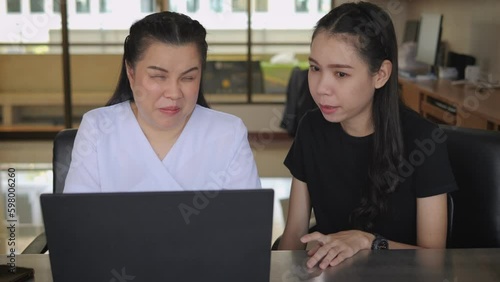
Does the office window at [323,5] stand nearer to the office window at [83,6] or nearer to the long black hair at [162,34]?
the office window at [83,6]

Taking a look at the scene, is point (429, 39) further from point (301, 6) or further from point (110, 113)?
point (110, 113)

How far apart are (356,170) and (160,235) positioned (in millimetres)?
814

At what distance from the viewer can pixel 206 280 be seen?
Result: 1089 millimetres

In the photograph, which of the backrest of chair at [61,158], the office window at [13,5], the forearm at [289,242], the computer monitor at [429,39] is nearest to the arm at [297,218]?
the forearm at [289,242]

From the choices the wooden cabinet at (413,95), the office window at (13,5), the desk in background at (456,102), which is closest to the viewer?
the desk in background at (456,102)

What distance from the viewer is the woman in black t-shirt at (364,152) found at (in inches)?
62.2

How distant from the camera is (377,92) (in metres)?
1.69

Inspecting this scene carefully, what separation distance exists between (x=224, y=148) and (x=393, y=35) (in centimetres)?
51

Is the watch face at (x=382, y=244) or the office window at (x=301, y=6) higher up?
the office window at (x=301, y=6)

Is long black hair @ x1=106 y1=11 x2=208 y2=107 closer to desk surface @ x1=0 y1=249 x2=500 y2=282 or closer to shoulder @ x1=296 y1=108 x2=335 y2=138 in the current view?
shoulder @ x1=296 y1=108 x2=335 y2=138

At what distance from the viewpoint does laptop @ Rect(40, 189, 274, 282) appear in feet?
3.33

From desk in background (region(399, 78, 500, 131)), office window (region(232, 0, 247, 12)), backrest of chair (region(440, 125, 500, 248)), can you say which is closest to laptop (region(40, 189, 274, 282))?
backrest of chair (region(440, 125, 500, 248))

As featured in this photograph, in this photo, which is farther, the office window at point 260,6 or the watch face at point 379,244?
the office window at point 260,6

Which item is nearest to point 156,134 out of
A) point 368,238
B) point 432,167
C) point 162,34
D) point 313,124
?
point 162,34
